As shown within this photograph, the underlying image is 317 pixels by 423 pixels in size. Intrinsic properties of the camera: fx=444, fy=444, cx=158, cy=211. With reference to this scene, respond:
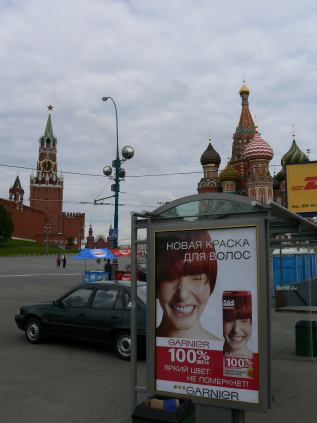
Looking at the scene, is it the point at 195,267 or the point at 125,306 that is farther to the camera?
the point at 125,306

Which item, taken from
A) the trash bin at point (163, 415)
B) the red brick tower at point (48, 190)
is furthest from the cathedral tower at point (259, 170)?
the red brick tower at point (48, 190)

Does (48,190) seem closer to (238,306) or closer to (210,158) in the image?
(210,158)

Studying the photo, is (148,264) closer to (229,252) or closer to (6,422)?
(229,252)

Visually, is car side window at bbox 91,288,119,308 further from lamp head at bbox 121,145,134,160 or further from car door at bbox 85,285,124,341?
lamp head at bbox 121,145,134,160

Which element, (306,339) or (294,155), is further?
(294,155)

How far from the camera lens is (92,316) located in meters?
9.27

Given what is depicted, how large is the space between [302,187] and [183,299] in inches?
663

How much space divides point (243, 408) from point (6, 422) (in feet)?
9.92

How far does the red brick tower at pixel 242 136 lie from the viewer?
77750 millimetres

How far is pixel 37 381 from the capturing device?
7.36 m

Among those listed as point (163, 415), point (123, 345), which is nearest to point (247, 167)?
point (123, 345)

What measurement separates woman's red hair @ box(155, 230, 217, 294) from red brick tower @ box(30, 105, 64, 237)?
13892 centimetres

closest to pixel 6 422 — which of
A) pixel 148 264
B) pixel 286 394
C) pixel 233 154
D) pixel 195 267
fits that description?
pixel 148 264

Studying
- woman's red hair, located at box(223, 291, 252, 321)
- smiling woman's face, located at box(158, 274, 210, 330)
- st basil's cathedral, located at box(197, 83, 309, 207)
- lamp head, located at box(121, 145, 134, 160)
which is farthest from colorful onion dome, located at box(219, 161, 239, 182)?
woman's red hair, located at box(223, 291, 252, 321)
